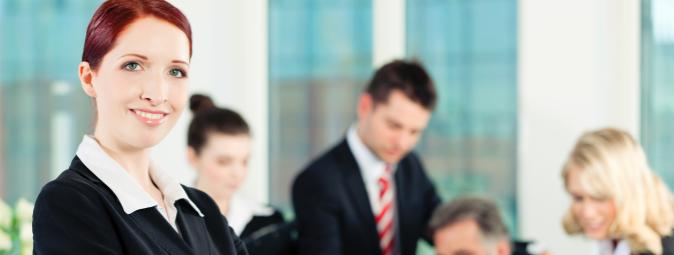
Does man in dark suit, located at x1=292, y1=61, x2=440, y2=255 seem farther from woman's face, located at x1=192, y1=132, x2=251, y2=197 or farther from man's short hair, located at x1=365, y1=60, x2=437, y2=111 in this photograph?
woman's face, located at x1=192, y1=132, x2=251, y2=197

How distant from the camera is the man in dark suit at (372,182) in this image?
2.79 meters

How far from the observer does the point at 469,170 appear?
→ 159 inches

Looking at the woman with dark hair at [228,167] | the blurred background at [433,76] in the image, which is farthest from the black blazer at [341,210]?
the blurred background at [433,76]

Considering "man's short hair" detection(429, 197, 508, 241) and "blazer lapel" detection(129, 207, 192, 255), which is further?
"man's short hair" detection(429, 197, 508, 241)

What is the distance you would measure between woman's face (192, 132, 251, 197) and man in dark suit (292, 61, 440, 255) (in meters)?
0.25

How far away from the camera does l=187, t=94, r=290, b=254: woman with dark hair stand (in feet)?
8.65

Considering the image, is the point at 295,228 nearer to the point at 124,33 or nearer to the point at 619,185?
the point at 619,185

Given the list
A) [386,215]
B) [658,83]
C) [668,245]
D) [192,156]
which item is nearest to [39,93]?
[192,156]

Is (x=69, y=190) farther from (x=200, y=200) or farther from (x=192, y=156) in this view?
(x=192, y=156)

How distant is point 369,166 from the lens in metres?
2.90

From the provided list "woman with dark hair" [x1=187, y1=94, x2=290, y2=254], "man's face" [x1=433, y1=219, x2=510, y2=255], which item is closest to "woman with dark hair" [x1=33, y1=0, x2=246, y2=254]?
"woman with dark hair" [x1=187, y1=94, x2=290, y2=254]

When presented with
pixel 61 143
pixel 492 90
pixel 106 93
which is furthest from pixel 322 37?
pixel 106 93

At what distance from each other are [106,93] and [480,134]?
10.4 ft

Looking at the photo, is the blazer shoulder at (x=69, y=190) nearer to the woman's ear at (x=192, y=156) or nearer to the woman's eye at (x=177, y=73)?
the woman's eye at (x=177, y=73)
